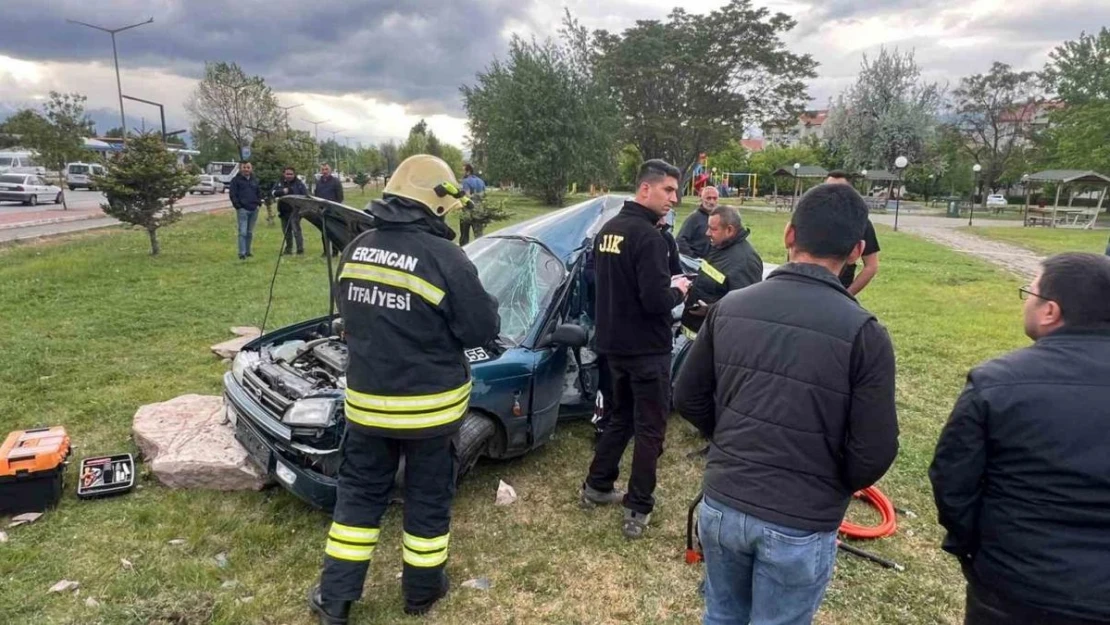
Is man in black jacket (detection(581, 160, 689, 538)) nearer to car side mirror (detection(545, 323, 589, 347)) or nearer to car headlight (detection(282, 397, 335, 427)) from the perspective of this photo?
car side mirror (detection(545, 323, 589, 347))

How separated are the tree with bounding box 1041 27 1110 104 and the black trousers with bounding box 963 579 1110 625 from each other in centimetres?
4109

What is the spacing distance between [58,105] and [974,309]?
86.3ft

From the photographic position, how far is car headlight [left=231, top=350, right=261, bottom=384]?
388cm

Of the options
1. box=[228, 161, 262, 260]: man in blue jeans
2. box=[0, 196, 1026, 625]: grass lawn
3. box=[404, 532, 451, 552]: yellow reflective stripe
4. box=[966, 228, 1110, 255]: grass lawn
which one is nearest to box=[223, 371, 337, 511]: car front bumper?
box=[0, 196, 1026, 625]: grass lawn

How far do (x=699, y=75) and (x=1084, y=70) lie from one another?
20.8 metres

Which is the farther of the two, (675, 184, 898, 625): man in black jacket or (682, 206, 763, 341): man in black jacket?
(682, 206, 763, 341): man in black jacket

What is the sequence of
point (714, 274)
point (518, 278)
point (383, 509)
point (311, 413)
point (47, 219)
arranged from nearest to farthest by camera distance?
point (383, 509) → point (311, 413) → point (714, 274) → point (518, 278) → point (47, 219)

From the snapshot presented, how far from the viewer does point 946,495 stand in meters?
1.76

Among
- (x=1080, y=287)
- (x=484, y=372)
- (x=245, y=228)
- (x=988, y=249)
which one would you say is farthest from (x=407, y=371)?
(x=988, y=249)

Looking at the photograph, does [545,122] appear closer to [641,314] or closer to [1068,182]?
[1068,182]

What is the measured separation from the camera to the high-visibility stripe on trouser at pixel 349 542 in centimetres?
276

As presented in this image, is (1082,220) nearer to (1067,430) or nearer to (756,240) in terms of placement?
(756,240)

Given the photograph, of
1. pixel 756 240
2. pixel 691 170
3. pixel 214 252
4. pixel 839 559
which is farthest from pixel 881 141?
pixel 839 559

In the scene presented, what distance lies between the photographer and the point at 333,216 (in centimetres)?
391
